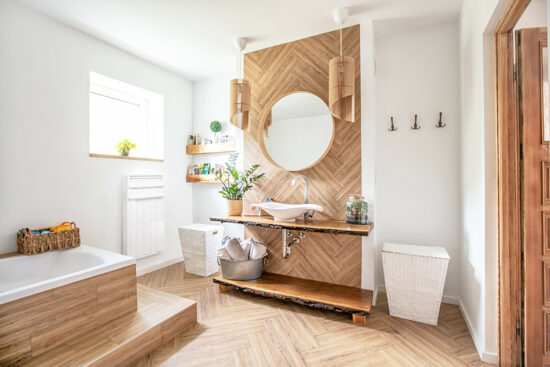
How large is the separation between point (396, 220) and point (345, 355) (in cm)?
143

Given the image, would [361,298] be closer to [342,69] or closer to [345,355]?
[345,355]

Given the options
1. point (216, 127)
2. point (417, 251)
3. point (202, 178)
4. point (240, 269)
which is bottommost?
point (240, 269)

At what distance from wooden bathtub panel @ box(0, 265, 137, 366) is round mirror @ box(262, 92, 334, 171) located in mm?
1681

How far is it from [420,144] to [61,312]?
3.12 m

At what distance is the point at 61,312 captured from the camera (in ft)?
5.22

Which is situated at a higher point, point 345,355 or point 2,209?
point 2,209

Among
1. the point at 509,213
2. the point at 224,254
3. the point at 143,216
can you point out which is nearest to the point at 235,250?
the point at 224,254

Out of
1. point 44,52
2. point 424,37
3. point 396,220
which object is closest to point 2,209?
point 44,52

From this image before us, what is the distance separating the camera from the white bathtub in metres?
1.80

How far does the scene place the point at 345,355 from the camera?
1675mm

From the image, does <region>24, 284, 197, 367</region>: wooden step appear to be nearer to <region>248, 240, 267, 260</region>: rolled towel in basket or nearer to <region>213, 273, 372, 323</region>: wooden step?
<region>213, 273, 372, 323</region>: wooden step

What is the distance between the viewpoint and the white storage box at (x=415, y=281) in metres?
1.99

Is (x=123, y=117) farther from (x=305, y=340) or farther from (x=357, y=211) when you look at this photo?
(x=305, y=340)

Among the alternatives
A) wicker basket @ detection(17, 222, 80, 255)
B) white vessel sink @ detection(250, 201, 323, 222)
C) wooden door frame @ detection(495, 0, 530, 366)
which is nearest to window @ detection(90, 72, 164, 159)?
wicker basket @ detection(17, 222, 80, 255)
